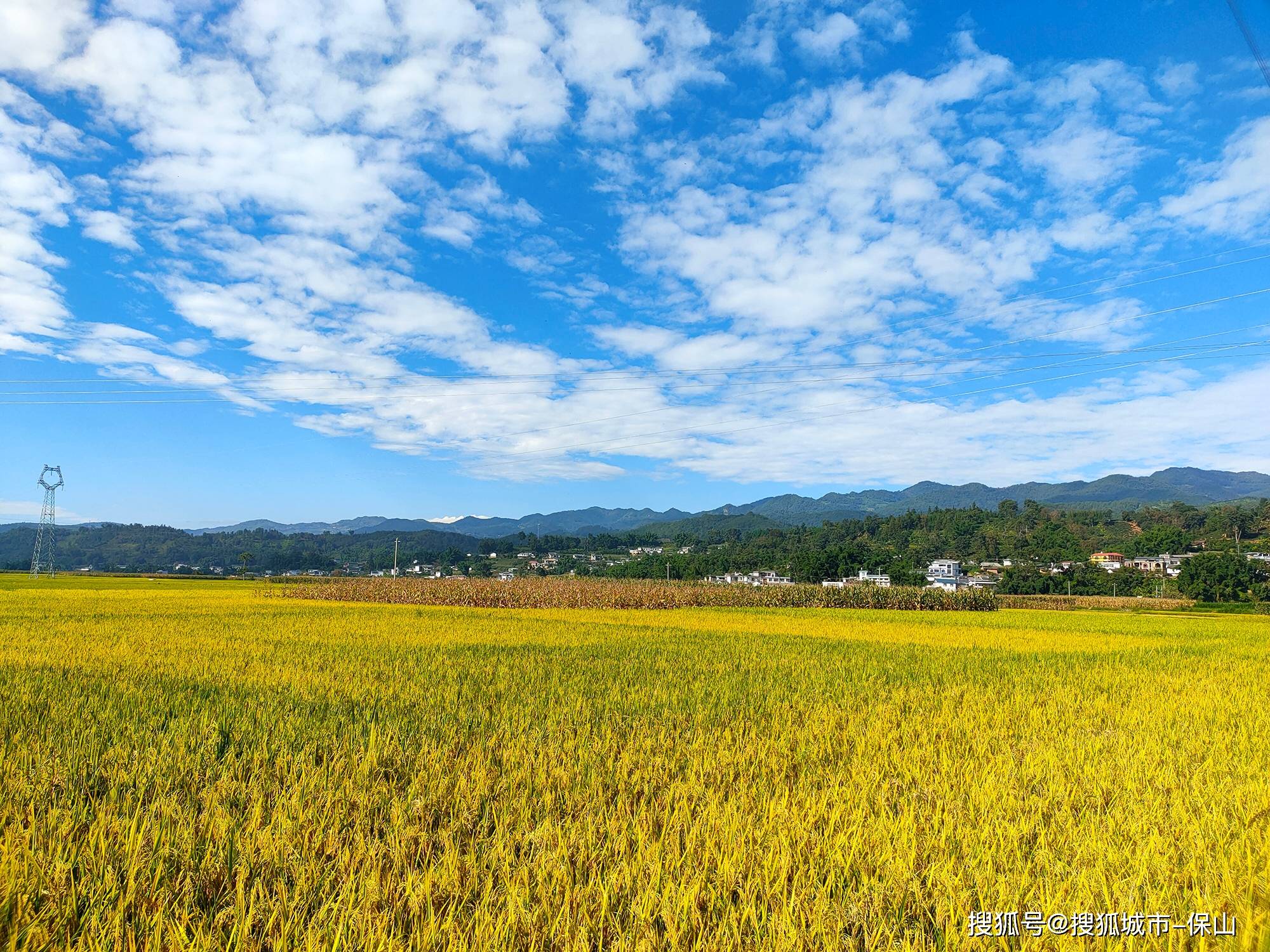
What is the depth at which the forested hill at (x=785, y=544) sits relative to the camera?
7200 cm

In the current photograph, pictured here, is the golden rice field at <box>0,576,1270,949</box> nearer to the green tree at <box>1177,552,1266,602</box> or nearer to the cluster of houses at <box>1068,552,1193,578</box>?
the green tree at <box>1177,552,1266,602</box>

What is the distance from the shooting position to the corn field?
88.8 ft

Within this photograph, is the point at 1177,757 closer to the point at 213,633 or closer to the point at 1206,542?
the point at 213,633

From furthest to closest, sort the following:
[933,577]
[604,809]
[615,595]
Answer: [933,577] < [615,595] < [604,809]

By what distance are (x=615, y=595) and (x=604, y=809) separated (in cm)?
2472

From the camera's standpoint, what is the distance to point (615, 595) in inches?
1078

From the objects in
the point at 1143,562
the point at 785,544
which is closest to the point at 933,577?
the point at 785,544

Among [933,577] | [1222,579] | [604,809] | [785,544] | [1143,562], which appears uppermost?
[604,809]

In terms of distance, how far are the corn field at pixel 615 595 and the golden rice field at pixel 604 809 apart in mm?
20176

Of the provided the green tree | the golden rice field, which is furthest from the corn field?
the green tree

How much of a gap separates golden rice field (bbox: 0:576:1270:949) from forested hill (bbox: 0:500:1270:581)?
5965 cm

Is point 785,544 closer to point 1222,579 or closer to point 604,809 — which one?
point 1222,579

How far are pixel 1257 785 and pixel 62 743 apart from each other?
6954 mm

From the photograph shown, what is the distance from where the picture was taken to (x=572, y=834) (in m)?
2.63
